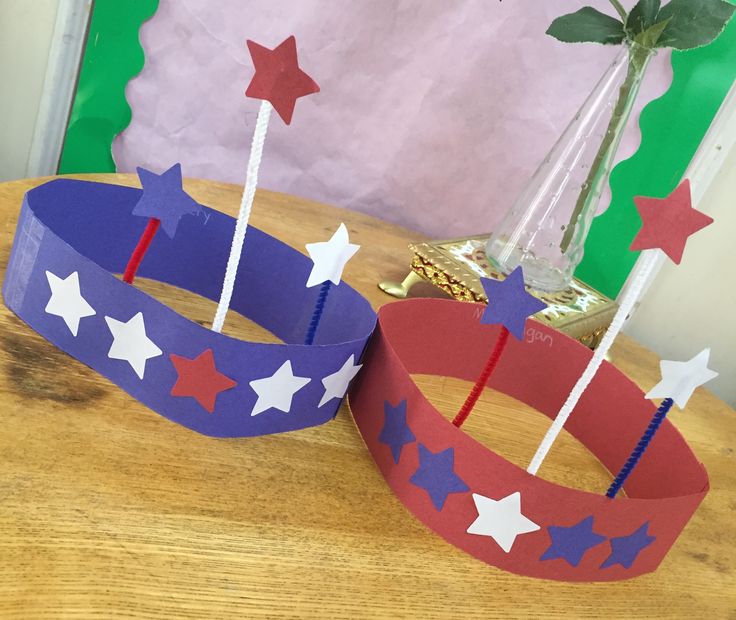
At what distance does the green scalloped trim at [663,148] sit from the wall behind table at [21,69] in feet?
2.66

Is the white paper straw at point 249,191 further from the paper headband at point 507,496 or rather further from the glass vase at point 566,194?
the glass vase at point 566,194

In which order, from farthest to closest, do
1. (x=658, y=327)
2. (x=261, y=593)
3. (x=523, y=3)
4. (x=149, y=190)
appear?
(x=658, y=327)
(x=523, y=3)
(x=149, y=190)
(x=261, y=593)

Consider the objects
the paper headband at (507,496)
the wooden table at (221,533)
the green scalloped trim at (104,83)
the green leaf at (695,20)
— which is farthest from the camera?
Answer: the green scalloped trim at (104,83)

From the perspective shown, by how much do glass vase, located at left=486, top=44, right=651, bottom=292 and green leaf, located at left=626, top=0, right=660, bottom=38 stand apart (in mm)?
43

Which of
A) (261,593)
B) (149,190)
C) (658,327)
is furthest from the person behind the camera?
(658,327)

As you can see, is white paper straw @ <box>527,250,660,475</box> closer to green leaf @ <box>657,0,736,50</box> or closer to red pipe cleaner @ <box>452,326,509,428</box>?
red pipe cleaner @ <box>452,326,509,428</box>

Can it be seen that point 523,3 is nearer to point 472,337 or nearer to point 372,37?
point 372,37

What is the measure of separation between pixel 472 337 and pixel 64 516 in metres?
0.45

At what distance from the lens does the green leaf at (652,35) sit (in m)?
0.78

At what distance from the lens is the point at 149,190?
0.55 meters

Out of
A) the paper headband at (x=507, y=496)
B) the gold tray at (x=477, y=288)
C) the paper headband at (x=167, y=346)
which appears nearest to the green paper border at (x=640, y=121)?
the gold tray at (x=477, y=288)

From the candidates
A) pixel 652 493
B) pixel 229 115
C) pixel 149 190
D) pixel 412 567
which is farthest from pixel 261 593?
pixel 229 115

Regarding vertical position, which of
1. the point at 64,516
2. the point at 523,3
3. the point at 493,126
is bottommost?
the point at 64,516

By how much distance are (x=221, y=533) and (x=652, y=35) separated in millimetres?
644
